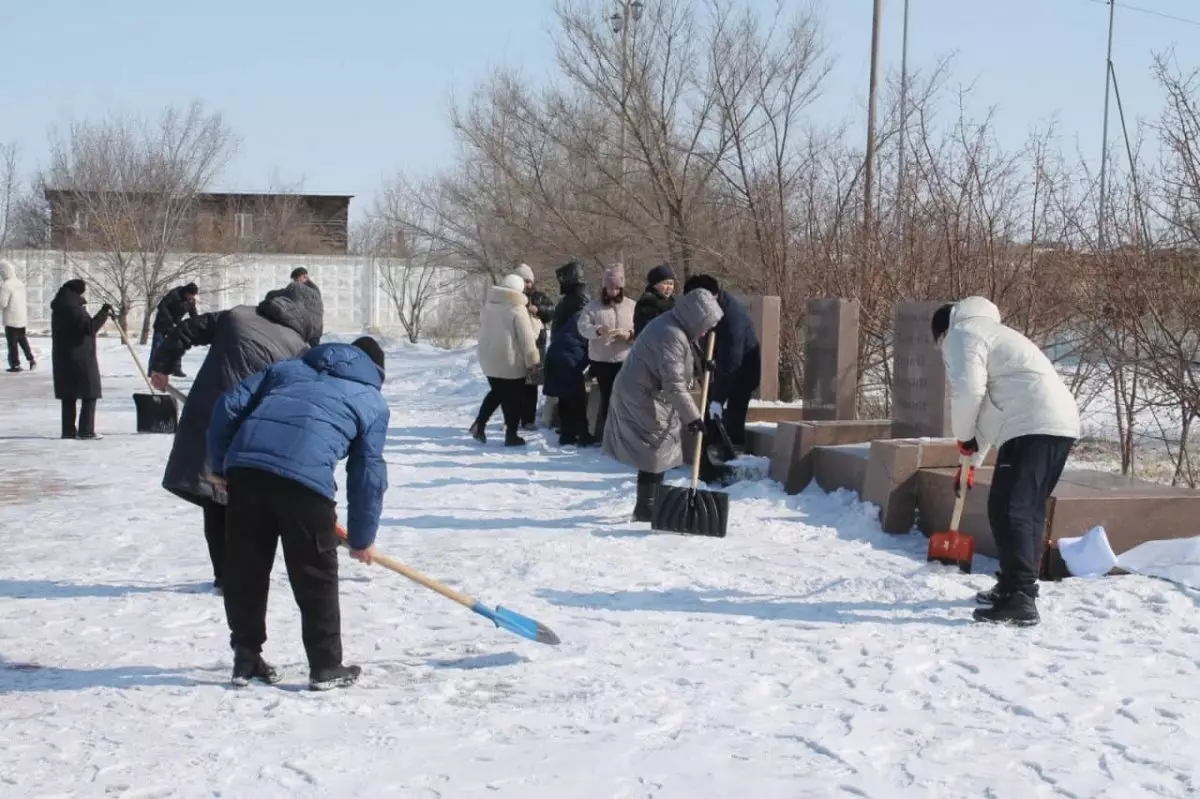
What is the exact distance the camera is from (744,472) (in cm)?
1004

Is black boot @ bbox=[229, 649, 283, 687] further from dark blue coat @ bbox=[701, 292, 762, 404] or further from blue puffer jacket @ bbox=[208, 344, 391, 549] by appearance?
dark blue coat @ bbox=[701, 292, 762, 404]

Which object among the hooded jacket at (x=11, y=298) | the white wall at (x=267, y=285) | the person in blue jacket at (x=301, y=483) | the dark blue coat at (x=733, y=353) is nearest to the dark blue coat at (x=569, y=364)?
the dark blue coat at (x=733, y=353)

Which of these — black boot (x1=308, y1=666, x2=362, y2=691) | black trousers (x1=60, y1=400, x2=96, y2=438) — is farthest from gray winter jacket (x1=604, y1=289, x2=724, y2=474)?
black trousers (x1=60, y1=400, x2=96, y2=438)

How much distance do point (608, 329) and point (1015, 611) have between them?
5.77 meters

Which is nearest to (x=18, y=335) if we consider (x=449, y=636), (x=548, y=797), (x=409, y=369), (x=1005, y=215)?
→ (x=409, y=369)

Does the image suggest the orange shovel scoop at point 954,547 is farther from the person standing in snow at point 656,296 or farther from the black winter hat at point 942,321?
the person standing in snow at point 656,296

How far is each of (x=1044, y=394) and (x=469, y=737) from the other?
310 centimetres

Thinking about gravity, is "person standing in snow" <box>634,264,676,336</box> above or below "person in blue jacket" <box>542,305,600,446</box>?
above

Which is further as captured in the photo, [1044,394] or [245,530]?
[1044,394]

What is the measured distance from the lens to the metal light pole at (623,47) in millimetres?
19500

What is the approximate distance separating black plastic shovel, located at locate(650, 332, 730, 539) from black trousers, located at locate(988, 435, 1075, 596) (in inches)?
85.8

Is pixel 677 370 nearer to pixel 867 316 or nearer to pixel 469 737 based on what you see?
pixel 469 737

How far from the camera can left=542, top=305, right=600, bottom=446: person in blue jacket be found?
12.1 m

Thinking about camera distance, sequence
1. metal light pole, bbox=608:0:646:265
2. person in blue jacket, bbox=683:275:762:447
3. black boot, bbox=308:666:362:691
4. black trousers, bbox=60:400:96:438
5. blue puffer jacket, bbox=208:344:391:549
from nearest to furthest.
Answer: blue puffer jacket, bbox=208:344:391:549 < black boot, bbox=308:666:362:691 < person in blue jacket, bbox=683:275:762:447 < black trousers, bbox=60:400:96:438 < metal light pole, bbox=608:0:646:265
